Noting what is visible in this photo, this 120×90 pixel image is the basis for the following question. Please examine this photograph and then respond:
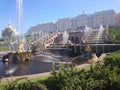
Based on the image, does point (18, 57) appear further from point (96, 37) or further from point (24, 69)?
point (96, 37)

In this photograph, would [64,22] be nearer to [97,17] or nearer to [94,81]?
[97,17]

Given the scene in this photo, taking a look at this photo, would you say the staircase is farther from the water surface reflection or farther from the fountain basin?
the water surface reflection

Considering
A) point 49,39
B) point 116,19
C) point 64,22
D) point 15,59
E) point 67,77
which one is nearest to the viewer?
point 67,77

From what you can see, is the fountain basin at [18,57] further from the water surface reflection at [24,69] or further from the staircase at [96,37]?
the staircase at [96,37]

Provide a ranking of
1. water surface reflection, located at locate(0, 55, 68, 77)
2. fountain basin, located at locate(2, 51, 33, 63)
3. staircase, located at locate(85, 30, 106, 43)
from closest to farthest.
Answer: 1. water surface reflection, located at locate(0, 55, 68, 77)
2. fountain basin, located at locate(2, 51, 33, 63)
3. staircase, located at locate(85, 30, 106, 43)

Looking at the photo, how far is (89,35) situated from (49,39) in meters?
7.01

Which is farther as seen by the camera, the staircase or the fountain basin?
the staircase

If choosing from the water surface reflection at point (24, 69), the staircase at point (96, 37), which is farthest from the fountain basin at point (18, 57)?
the staircase at point (96, 37)

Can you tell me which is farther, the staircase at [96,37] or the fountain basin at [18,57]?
the staircase at [96,37]

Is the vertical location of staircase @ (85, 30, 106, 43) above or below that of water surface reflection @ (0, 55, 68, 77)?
above

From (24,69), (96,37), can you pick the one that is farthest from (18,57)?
(96,37)

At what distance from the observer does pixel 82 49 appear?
36531mm

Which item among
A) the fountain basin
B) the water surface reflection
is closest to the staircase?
the fountain basin

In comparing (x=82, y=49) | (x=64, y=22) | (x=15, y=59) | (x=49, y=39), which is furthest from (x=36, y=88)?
(x=64, y=22)
